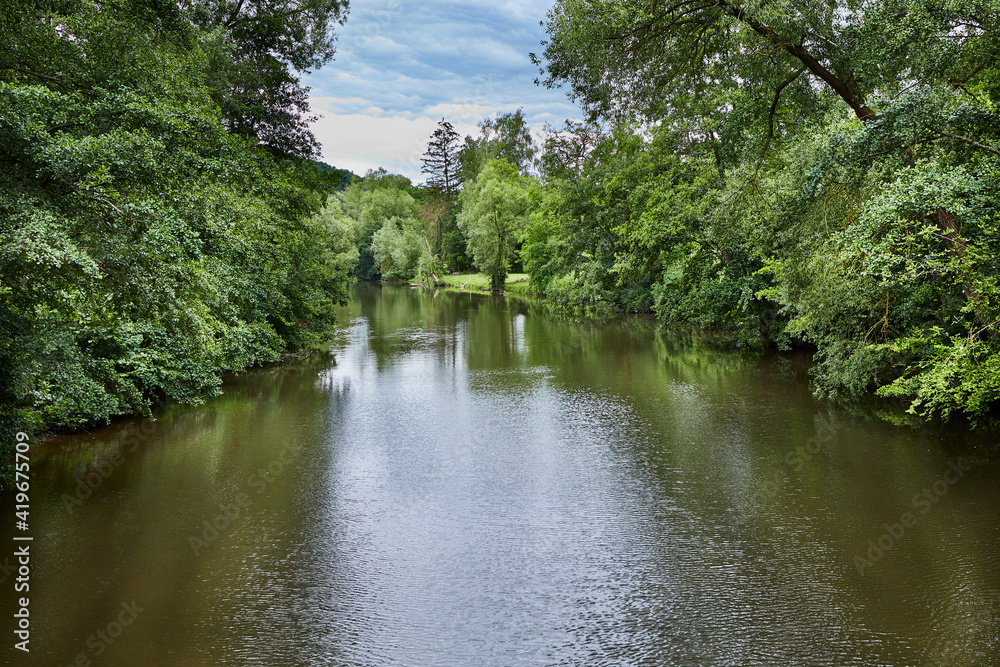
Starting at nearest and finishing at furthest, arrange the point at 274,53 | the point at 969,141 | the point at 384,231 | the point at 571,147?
the point at 969,141, the point at 274,53, the point at 571,147, the point at 384,231

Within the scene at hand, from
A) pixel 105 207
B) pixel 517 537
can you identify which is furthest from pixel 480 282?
pixel 105 207

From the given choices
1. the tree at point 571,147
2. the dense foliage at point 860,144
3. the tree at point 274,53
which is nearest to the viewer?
the dense foliage at point 860,144

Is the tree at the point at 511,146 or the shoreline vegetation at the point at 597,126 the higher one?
the tree at the point at 511,146

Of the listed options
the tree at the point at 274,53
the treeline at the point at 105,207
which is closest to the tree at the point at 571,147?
the tree at the point at 274,53

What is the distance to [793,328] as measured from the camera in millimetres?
17312

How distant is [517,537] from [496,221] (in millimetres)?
46956

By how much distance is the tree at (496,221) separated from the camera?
54.1 meters

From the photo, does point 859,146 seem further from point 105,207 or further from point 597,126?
point 105,207

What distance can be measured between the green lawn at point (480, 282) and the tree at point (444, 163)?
11090 mm

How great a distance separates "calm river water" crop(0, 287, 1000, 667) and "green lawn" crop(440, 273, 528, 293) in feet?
133

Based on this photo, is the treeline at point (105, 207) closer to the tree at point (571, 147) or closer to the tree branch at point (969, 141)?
the tree branch at point (969, 141)

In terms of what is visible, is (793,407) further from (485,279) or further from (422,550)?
(485,279)

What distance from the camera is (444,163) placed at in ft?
250

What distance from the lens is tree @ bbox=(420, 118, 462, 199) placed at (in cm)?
7544
